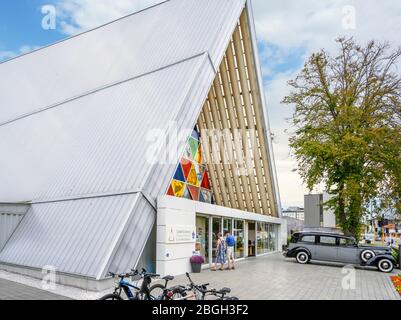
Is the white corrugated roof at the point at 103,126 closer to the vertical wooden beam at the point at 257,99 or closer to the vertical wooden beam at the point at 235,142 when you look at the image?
the vertical wooden beam at the point at 257,99

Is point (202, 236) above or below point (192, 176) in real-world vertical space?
below

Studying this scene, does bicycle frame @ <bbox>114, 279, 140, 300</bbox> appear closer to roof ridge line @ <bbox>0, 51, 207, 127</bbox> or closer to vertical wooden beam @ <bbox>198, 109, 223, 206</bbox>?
roof ridge line @ <bbox>0, 51, 207, 127</bbox>

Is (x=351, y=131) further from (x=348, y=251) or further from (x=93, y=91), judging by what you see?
(x=93, y=91)

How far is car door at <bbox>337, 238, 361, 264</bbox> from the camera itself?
17969 mm

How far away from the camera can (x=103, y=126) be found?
1510 centimetres

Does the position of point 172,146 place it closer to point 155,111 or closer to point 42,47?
point 155,111

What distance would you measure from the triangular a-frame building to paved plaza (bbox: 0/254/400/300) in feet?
4.04

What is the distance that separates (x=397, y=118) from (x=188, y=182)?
516 inches

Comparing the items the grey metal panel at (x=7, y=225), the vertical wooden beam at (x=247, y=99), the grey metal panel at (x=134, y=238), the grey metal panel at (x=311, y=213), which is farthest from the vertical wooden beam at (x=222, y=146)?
the grey metal panel at (x=311, y=213)

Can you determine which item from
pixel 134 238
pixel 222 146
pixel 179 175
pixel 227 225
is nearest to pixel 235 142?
pixel 222 146

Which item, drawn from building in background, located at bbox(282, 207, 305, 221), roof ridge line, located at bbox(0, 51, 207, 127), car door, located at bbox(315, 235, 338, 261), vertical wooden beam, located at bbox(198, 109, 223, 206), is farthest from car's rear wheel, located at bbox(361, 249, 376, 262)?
building in background, located at bbox(282, 207, 305, 221)

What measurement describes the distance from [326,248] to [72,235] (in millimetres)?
12615

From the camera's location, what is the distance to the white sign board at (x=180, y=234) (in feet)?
42.5

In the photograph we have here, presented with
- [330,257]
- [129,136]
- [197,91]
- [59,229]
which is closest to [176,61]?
[197,91]
